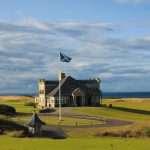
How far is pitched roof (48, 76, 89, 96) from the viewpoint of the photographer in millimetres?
117125

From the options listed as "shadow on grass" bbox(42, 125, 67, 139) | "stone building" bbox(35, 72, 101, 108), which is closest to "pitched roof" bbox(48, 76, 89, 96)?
"stone building" bbox(35, 72, 101, 108)

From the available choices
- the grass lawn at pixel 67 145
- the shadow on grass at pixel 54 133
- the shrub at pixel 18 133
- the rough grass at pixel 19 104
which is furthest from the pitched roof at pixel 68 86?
the grass lawn at pixel 67 145

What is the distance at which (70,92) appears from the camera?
118 m

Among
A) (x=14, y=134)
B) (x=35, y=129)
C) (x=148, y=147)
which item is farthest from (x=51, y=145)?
(x=35, y=129)

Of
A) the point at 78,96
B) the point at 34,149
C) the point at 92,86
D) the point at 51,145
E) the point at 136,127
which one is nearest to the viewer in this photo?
the point at 34,149

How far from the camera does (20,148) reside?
31031mm

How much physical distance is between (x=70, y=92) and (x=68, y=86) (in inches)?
99.8

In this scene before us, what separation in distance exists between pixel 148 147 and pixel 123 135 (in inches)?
848

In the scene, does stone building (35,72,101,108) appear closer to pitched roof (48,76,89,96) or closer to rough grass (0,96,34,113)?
pitched roof (48,76,89,96)

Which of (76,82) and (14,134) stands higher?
(76,82)

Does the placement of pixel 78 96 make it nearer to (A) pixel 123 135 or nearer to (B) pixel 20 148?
(A) pixel 123 135

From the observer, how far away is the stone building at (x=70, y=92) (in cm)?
11688

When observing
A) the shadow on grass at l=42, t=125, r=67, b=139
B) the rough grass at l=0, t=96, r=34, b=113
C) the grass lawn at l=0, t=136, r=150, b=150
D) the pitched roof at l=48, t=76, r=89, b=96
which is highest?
the pitched roof at l=48, t=76, r=89, b=96

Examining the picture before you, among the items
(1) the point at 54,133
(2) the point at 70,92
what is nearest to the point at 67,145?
(1) the point at 54,133
